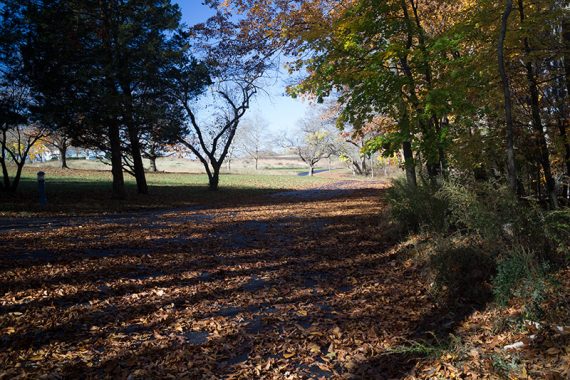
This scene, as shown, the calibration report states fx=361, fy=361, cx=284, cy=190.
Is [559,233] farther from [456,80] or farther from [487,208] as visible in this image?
[456,80]

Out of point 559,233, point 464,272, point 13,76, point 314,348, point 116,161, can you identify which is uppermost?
point 13,76

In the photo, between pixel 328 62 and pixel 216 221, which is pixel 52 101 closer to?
pixel 216 221

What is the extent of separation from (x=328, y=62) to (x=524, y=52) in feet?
13.7

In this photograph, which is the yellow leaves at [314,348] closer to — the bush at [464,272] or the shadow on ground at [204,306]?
the shadow on ground at [204,306]

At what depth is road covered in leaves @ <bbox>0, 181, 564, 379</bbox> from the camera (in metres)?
3.33

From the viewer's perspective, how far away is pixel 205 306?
183 inches

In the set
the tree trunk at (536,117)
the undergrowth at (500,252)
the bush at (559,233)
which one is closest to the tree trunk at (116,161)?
the undergrowth at (500,252)

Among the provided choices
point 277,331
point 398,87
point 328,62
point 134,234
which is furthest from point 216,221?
point 277,331

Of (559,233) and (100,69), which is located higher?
(100,69)

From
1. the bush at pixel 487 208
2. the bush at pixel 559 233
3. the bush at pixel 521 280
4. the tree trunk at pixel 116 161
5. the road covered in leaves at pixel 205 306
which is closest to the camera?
the road covered in leaves at pixel 205 306

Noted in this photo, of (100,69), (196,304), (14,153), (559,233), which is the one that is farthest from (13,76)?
(559,233)

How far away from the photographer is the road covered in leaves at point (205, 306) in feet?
10.9

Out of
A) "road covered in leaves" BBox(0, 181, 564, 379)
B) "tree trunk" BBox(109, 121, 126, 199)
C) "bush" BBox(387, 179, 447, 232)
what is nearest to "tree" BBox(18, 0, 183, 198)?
"tree trunk" BBox(109, 121, 126, 199)

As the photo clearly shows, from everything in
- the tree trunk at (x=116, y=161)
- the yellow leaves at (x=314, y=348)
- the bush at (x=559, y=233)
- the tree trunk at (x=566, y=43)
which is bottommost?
the yellow leaves at (x=314, y=348)
